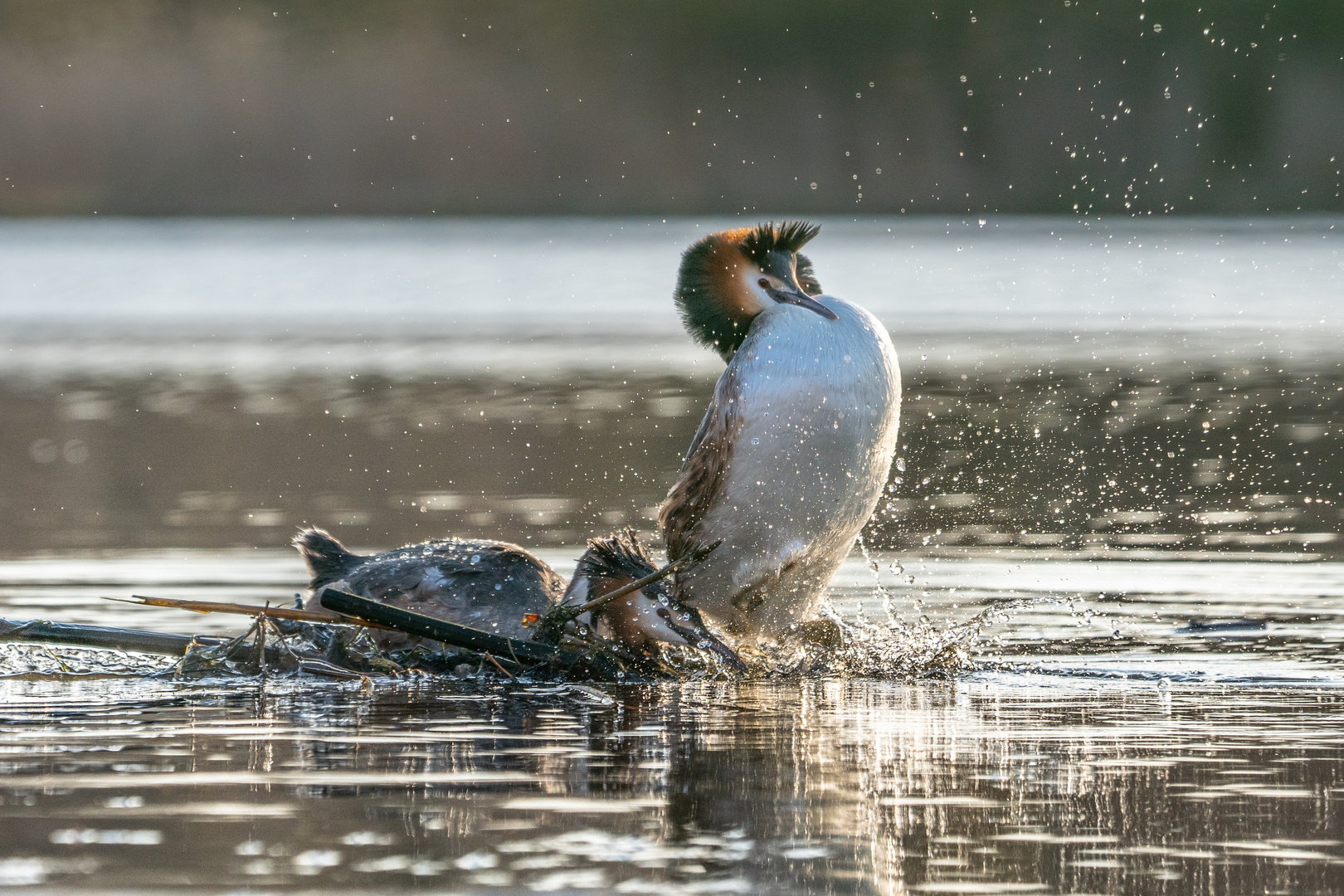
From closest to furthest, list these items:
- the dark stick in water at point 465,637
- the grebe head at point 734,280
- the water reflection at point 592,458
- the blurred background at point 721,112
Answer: the dark stick in water at point 465,637, the grebe head at point 734,280, the water reflection at point 592,458, the blurred background at point 721,112

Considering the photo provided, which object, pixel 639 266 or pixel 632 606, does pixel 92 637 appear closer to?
pixel 632 606

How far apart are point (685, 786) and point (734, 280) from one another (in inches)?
108

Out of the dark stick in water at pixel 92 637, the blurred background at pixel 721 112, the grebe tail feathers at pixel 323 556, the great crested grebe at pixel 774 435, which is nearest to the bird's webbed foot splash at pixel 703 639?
the great crested grebe at pixel 774 435

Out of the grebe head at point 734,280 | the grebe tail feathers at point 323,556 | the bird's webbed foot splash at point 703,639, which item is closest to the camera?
the bird's webbed foot splash at point 703,639

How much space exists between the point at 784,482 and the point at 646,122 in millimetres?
31230

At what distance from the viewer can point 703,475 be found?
24.1ft

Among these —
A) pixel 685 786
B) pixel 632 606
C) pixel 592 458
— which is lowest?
pixel 685 786

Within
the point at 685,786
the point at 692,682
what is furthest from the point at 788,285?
the point at 685,786

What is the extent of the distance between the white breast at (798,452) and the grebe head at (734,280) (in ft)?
0.34

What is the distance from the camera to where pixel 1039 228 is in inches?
1355

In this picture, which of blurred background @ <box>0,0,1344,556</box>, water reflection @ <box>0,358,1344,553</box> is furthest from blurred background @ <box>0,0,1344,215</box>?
water reflection @ <box>0,358,1344,553</box>

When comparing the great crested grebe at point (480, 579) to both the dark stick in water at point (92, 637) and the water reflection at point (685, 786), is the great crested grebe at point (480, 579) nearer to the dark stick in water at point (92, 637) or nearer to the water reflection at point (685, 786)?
the water reflection at point (685, 786)

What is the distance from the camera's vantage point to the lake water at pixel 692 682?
448cm

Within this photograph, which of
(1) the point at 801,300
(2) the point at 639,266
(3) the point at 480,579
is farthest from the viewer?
(2) the point at 639,266
